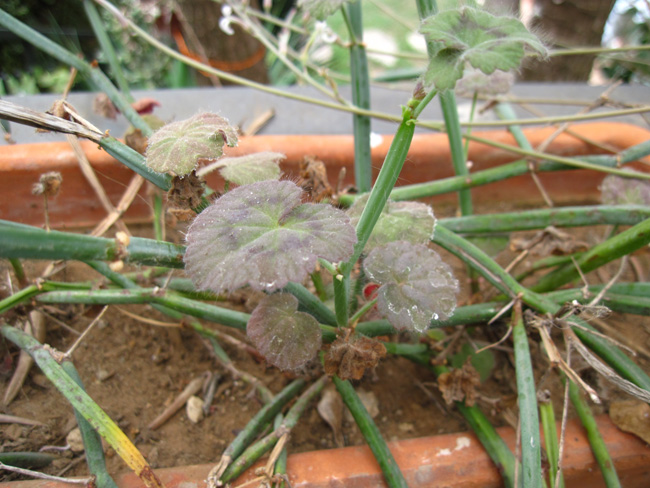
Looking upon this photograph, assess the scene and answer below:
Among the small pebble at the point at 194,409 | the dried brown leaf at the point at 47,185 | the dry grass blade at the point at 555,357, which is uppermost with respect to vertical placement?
the dried brown leaf at the point at 47,185

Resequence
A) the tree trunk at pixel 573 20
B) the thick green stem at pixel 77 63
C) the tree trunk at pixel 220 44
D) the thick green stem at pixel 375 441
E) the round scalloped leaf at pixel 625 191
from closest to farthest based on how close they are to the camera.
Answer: the thick green stem at pixel 375 441 → the thick green stem at pixel 77 63 → the round scalloped leaf at pixel 625 191 → the tree trunk at pixel 573 20 → the tree trunk at pixel 220 44

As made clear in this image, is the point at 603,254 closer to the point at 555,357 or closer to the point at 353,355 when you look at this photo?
the point at 555,357

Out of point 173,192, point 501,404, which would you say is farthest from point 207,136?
point 501,404

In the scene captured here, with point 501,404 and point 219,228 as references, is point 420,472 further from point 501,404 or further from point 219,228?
point 219,228

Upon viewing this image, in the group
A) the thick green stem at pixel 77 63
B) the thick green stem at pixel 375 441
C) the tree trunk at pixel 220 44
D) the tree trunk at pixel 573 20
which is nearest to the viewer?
the thick green stem at pixel 375 441

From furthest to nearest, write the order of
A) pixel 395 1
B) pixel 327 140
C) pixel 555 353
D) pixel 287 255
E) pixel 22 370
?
pixel 395 1, pixel 327 140, pixel 22 370, pixel 555 353, pixel 287 255

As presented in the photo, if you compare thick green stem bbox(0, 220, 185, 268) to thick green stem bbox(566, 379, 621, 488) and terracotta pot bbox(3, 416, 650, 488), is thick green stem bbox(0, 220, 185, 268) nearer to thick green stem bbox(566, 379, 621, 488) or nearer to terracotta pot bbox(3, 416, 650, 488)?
terracotta pot bbox(3, 416, 650, 488)

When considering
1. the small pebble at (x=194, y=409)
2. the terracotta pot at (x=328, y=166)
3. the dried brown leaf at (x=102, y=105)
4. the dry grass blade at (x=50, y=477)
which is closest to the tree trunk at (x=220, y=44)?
the dried brown leaf at (x=102, y=105)

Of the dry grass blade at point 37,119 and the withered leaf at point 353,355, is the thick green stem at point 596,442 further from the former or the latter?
the dry grass blade at point 37,119
